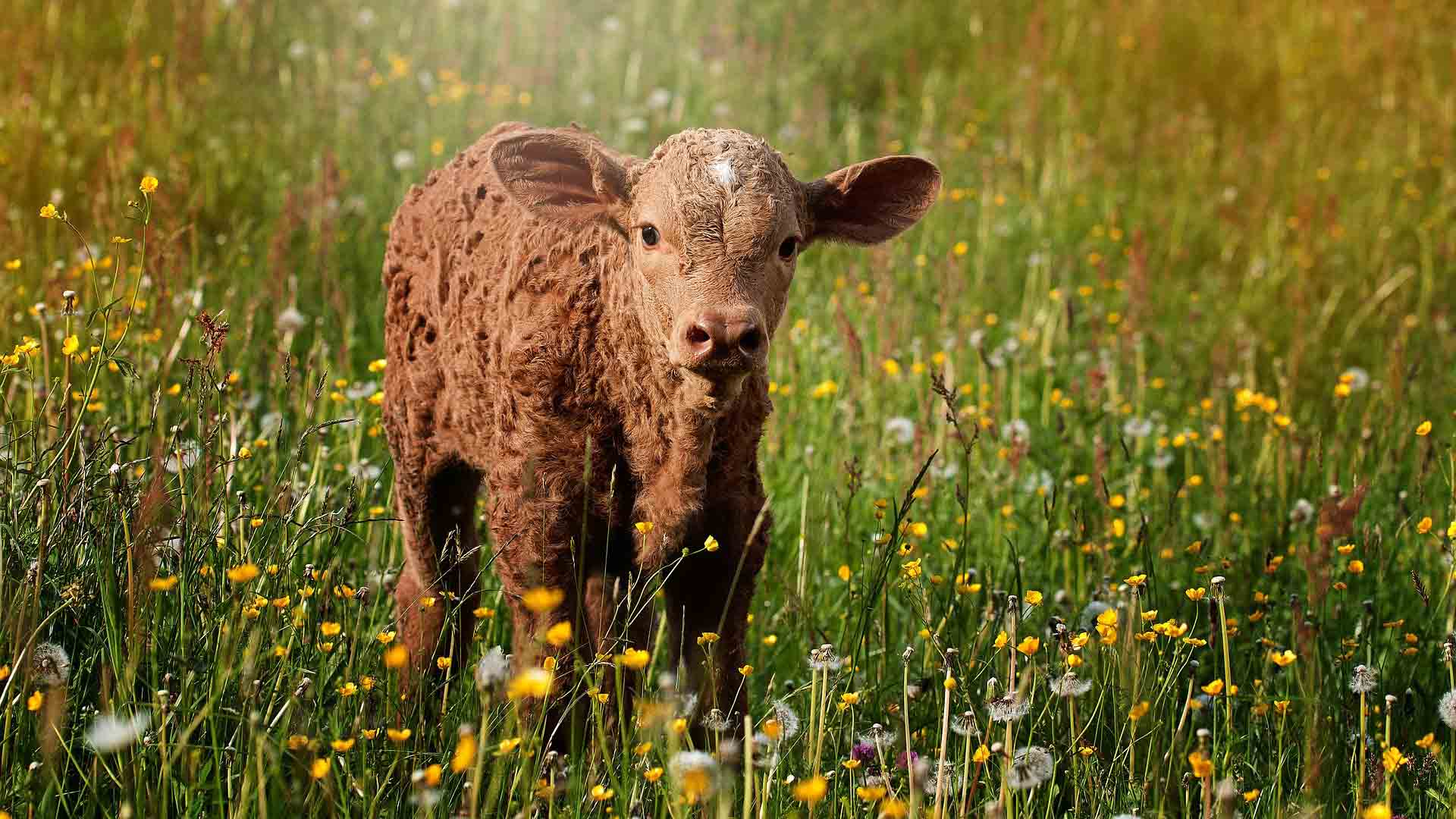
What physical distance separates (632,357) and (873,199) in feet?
2.73

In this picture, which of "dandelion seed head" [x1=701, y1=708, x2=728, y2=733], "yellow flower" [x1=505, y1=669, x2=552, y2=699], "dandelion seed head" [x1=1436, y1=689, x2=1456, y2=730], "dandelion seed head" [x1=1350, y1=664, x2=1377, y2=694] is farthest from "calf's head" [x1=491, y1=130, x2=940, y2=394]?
"dandelion seed head" [x1=1436, y1=689, x2=1456, y2=730]

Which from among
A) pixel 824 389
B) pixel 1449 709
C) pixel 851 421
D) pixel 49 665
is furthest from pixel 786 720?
pixel 824 389

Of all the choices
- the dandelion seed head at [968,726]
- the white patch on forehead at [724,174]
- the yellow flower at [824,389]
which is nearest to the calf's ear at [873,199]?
the white patch on forehead at [724,174]

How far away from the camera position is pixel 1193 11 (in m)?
9.37

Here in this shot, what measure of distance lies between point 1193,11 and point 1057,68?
4.32 feet

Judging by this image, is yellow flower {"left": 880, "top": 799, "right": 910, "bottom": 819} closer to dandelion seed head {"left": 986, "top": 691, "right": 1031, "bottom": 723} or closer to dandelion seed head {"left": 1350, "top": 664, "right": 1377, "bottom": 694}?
dandelion seed head {"left": 986, "top": 691, "right": 1031, "bottom": 723}

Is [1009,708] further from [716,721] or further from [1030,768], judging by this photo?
[716,721]

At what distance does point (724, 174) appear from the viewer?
3.01 meters

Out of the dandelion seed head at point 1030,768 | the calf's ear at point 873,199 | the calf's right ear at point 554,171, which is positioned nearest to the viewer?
the dandelion seed head at point 1030,768

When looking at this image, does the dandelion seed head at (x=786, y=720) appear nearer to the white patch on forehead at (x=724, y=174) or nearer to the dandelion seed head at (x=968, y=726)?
the dandelion seed head at (x=968, y=726)

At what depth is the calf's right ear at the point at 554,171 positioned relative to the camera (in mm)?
3248

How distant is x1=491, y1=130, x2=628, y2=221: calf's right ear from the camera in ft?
10.7

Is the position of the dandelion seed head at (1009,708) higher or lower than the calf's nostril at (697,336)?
lower

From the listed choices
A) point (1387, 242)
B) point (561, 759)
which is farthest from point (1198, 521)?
point (1387, 242)
